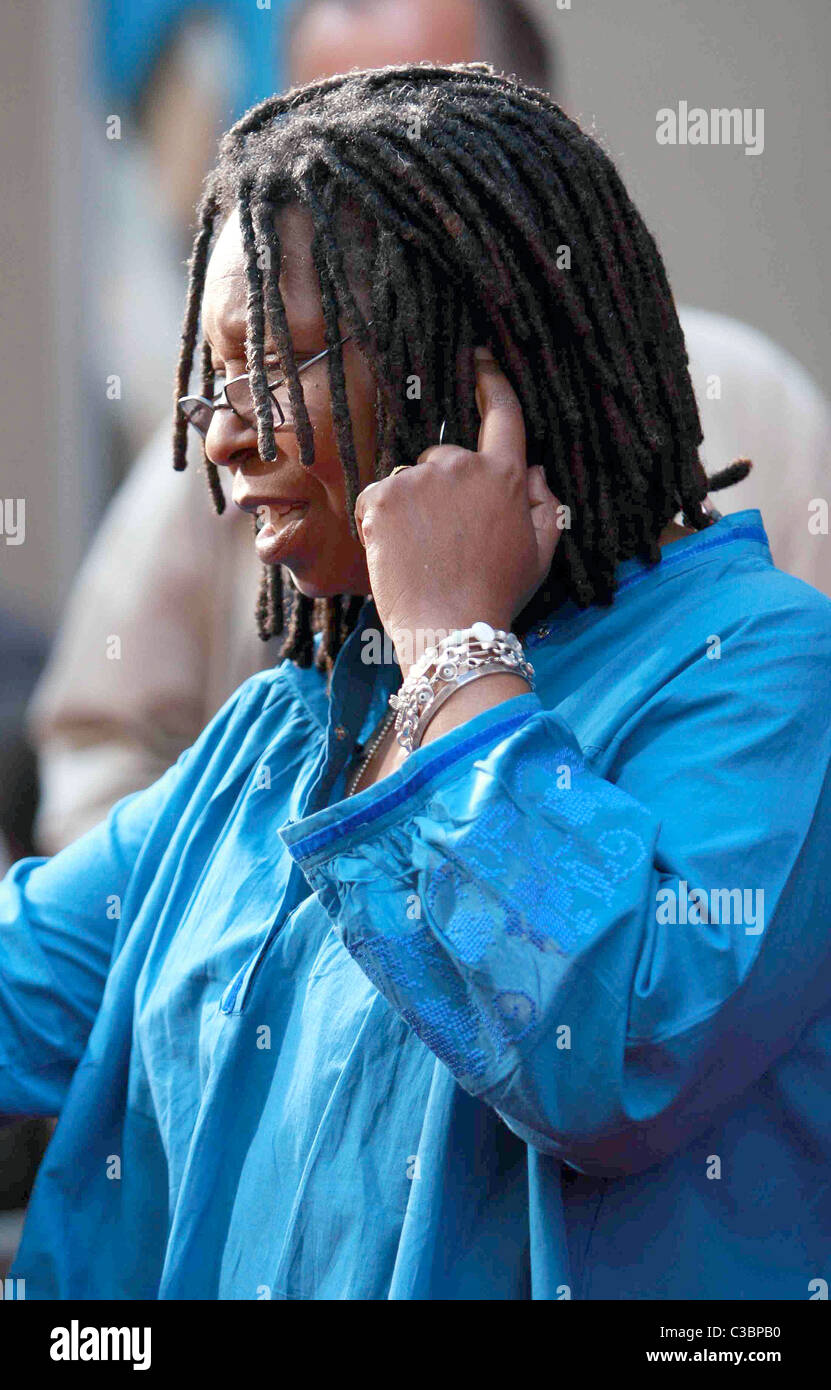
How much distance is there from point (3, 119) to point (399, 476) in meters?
2.55

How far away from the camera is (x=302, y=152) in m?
1.15

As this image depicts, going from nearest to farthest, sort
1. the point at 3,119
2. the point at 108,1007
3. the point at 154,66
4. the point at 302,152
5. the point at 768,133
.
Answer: the point at 302,152, the point at 108,1007, the point at 768,133, the point at 154,66, the point at 3,119

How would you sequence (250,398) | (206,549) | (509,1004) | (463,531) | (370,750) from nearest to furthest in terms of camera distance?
1. (509,1004)
2. (463,531)
3. (250,398)
4. (370,750)
5. (206,549)

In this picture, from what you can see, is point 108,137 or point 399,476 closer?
point 399,476

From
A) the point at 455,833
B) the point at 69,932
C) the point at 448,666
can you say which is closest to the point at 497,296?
the point at 448,666

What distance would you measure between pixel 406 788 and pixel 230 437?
1.18ft

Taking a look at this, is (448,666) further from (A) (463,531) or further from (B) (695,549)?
(B) (695,549)

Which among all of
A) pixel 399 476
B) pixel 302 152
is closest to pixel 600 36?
pixel 302 152

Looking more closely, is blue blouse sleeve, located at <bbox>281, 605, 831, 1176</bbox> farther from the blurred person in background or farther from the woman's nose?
the blurred person in background

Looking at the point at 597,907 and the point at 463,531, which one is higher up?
the point at 463,531

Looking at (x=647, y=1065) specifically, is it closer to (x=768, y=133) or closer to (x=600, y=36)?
(x=768, y=133)

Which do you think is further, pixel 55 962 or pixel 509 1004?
pixel 55 962

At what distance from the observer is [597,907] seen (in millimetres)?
895

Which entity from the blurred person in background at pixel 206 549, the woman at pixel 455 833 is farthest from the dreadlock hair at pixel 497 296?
the blurred person in background at pixel 206 549
